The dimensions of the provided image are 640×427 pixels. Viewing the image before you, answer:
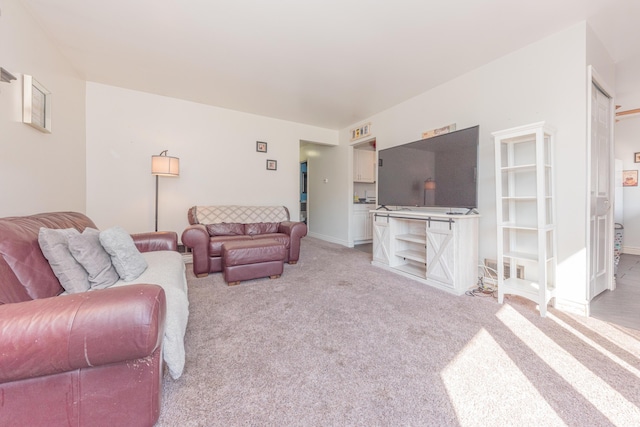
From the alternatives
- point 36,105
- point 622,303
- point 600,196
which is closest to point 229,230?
point 36,105

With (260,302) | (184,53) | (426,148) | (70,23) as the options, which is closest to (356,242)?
(426,148)

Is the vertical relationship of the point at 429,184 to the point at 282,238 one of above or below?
above

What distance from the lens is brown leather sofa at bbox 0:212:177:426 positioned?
0.78 m

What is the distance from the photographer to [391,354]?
1.50 m

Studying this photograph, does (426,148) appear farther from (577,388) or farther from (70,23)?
(70,23)

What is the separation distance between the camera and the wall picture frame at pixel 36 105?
1.93 metres

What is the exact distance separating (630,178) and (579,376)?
518 centimetres

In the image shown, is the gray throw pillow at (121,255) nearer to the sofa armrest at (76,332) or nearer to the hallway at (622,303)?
the sofa armrest at (76,332)

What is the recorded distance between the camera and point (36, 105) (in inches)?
81.4

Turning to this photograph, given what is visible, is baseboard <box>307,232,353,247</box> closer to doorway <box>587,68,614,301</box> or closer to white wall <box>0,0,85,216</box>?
doorway <box>587,68,614,301</box>

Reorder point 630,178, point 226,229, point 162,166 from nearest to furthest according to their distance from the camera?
A: point 162,166
point 226,229
point 630,178

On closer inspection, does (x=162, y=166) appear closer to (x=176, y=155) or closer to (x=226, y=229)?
(x=176, y=155)

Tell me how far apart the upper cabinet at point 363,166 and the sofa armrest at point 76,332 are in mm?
4667

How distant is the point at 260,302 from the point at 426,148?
8.47 ft
